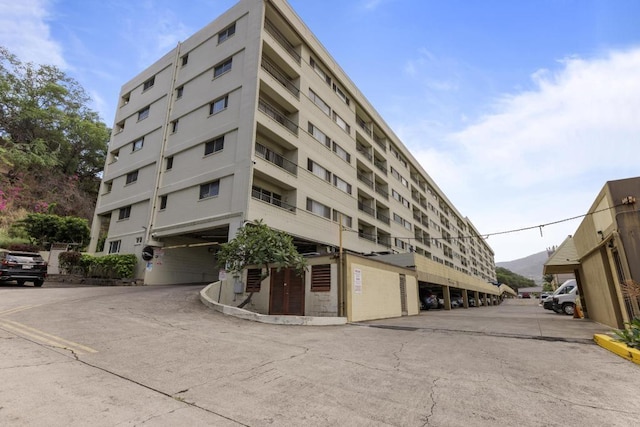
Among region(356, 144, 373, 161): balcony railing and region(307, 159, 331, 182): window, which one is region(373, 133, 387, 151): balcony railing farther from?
region(307, 159, 331, 182): window

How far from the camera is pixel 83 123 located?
41.5m

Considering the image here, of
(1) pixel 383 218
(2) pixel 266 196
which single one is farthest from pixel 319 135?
(1) pixel 383 218

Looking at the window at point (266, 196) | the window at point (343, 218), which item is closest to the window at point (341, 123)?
the window at point (343, 218)

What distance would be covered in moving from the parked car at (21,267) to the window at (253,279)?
11798 mm

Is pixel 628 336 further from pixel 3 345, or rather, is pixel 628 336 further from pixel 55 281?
pixel 55 281

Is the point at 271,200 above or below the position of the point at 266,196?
below

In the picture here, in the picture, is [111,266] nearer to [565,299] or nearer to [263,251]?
[263,251]

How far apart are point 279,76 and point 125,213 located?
1714 centimetres

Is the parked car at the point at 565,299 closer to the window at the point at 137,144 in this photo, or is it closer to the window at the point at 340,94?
the window at the point at 340,94

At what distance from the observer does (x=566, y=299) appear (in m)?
22.9

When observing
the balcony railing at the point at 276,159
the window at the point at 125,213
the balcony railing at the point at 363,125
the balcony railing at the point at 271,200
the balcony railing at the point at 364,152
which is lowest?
the balcony railing at the point at 271,200

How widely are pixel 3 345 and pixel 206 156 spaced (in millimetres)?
17733

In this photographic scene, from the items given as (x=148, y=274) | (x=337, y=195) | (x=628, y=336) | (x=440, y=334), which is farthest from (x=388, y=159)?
(x=628, y=336)

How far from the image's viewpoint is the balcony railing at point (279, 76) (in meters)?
23.7
